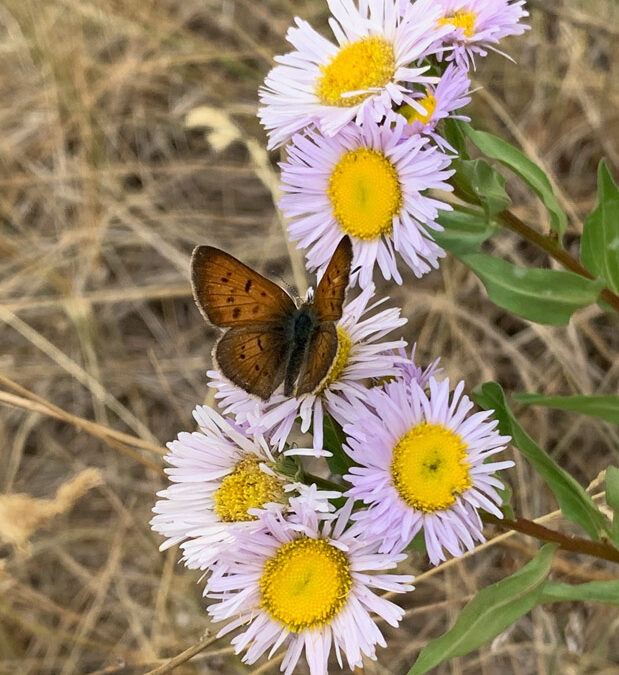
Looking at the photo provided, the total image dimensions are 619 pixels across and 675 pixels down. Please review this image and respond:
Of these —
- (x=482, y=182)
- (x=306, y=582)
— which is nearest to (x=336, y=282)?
(x=482, y=182)

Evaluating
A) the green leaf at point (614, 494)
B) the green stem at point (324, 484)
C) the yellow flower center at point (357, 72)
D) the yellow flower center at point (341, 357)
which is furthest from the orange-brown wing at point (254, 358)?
the green leaf at point (614, 494)

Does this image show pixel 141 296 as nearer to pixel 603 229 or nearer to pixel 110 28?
pixel 110 28

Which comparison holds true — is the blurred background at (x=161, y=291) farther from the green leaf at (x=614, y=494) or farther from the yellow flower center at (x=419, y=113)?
the yellow flower center at (x=419, y=113)

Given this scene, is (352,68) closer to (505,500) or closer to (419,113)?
(419,113)

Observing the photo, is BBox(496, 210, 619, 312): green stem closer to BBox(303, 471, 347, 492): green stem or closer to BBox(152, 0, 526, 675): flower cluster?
BBox(152, 0, 526, 675): flower cluster

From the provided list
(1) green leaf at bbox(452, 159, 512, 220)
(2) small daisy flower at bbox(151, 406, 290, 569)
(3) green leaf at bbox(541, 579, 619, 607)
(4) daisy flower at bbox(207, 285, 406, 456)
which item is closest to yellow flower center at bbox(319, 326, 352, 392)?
(4) daisy flower at bbox(207, 285, 406, 456)

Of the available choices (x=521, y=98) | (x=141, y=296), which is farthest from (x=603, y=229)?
(x=141, y=296)
